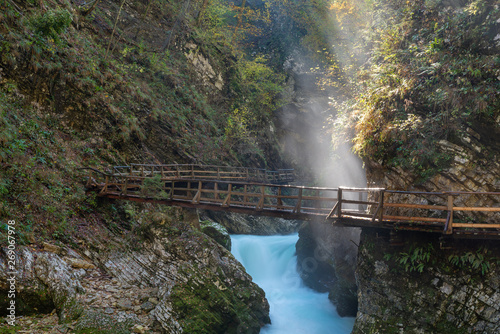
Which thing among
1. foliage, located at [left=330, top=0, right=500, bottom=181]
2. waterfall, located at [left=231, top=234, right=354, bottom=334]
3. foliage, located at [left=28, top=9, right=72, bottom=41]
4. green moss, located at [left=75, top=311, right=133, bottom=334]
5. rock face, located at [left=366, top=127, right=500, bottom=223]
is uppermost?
foliage, located at [left=330, top=0, right=500, bottom=181]

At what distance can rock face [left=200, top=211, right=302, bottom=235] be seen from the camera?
21636 mm

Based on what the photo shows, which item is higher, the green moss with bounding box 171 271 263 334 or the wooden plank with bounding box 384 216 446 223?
the wooden plank with bounding box 384 216 446 223

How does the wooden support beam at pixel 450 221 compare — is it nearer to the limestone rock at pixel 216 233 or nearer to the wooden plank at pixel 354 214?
the wooden plank at pixel 354 214

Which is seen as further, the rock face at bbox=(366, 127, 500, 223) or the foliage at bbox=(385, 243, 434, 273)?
the foliage at bbox=(385, 243, 434, 273)

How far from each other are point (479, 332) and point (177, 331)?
9.57 metres

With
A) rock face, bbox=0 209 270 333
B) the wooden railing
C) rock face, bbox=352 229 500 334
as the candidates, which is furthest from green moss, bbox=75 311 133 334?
rock face, bbox=352 229 500 334

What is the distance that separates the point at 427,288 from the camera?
981 centimetres

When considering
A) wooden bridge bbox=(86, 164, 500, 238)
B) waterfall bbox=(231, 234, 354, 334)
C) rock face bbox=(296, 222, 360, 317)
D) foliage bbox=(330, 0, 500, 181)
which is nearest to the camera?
wooden bridge bbox=(86, 164, 500, 238)

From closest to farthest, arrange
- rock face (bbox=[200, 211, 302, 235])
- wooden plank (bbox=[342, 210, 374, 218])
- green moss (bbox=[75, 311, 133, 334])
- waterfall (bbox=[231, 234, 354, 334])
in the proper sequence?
green moss (bbox=[75, 311, 133, 334]), wooden plank (bbox=[342, 210, 374, 218]), waterfall (bbox=[231, 234, 354, 334]), rock face (bbox=[200, 211, 302, 235])

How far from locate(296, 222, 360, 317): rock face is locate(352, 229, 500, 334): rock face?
5260 millimetres

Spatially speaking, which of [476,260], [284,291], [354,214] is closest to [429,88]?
[354,214]

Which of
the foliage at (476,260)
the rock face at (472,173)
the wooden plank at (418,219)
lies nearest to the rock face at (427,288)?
the foliage at (476,260)

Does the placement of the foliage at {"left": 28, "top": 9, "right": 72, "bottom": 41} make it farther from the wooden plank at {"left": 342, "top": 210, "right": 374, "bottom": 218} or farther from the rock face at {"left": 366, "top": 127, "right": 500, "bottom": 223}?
the rock face at {"left": 366, "top": 127, "right": 500, "bottom": 223}

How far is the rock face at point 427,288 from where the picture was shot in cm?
Result: 894
